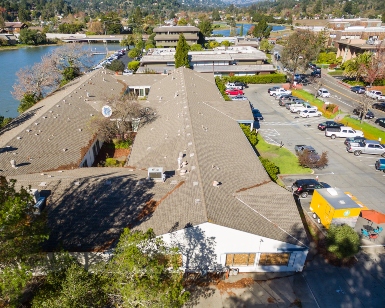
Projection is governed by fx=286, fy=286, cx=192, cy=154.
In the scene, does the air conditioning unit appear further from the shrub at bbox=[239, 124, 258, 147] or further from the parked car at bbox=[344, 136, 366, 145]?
the parked car at bbox=[344, 136, 366, 145]

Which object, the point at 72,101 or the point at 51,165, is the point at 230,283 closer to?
the point at 51,165

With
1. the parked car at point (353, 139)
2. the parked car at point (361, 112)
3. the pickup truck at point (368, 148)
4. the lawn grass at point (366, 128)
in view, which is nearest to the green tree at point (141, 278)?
the pickup truck at point (368, 148)

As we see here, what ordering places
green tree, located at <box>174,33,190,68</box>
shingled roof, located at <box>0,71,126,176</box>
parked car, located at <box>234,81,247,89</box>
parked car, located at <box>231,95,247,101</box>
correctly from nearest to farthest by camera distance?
shingled roof, located at <box>0,71,126,176</box> < parked car, located at <box>231,95,247,101</box> < parked car, located at <box>234,81,247,89</box> < green tree, located at <box>174,33,190,68</box>

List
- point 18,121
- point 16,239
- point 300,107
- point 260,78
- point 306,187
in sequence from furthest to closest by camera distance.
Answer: point 260,78, point 300,107, point 18,121, point 306,187, point 16,239

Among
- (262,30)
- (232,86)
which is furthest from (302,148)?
(262,30)

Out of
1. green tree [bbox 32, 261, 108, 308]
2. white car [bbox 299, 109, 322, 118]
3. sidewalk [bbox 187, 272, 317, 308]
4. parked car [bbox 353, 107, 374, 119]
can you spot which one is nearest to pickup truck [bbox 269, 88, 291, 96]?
white car [bbox 299, 109, 322, 118]

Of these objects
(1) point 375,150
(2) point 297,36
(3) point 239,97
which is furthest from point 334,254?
(2) point 297,36

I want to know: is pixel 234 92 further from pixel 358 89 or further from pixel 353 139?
pixel 358 89
